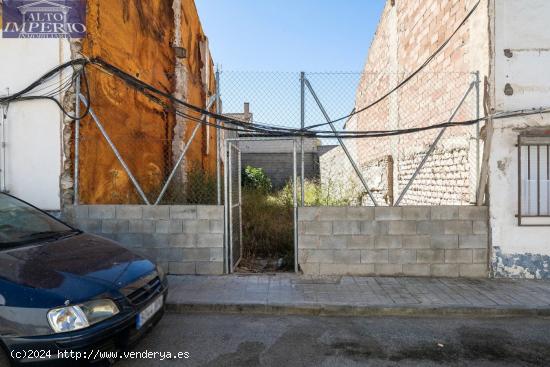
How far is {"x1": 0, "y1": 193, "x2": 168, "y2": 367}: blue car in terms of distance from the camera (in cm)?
254

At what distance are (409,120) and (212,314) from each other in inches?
245

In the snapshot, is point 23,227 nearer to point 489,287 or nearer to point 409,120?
point 489,287

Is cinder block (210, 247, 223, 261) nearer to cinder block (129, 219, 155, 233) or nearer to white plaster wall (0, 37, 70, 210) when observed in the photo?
cinder block (129, 219, 155, 233)

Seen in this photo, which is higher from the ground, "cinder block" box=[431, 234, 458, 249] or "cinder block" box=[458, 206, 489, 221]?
"cinder block" box=[458, 206, 489, 221]

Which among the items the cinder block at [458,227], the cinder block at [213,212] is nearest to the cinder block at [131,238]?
the cinder block at [213,212]

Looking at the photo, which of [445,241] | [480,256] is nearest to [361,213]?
[445,241]

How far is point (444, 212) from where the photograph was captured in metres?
5.52

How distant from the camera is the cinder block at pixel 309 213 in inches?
220

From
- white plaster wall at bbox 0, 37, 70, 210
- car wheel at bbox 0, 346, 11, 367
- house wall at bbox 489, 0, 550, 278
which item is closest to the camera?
car wheel at bbox 0, 346, 11, 367

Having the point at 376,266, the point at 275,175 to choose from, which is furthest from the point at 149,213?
the point at 275,175

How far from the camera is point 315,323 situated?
4227 millimetres

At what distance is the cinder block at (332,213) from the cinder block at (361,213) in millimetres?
95

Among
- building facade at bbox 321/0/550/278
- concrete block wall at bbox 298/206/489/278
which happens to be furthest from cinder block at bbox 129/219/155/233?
building facade at bbox 321/0/550/278

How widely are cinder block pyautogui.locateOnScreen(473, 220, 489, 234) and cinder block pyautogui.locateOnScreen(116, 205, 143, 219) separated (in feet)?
16.3
